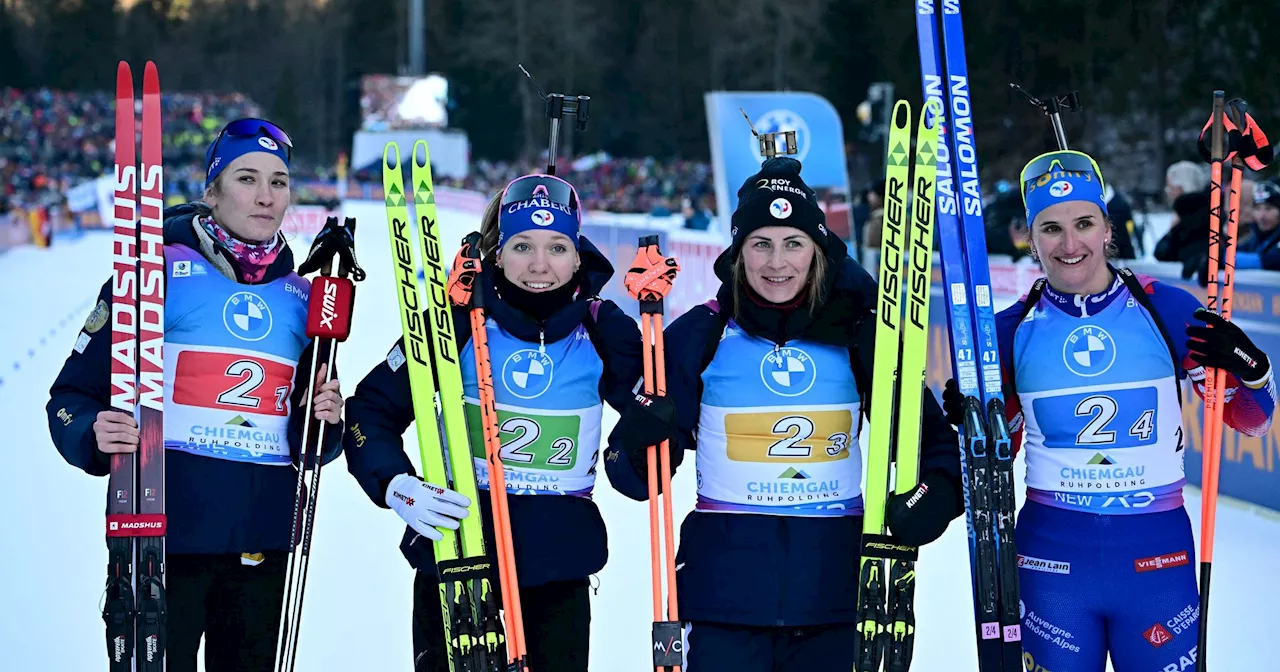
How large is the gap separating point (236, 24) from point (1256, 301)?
7214 centimetres

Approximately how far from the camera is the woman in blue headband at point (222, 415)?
2.88 meters

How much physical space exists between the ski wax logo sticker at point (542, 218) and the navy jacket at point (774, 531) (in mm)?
362

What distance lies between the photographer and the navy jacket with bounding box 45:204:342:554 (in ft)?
9.38

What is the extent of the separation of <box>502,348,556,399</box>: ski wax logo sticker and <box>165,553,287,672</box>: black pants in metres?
0.67

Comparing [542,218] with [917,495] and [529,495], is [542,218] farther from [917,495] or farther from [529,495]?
[917,495]

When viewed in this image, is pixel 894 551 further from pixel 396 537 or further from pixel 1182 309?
pixel 396 537

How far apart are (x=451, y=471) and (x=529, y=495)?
0.18 meters

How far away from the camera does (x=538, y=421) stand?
2914mm

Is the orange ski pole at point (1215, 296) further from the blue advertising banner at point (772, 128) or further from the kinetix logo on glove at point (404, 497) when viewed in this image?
the blue advertising banner at point (772, 128)

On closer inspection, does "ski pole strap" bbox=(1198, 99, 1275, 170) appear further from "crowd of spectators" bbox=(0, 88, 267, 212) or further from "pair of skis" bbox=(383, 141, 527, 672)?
"crowd of spectators" bbox=(0, 88, 267, 212)

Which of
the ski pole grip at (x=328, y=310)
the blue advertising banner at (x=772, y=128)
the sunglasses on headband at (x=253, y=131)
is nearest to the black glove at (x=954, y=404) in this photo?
the ski pole grip at (x=328, y=310)

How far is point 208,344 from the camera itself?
291cm

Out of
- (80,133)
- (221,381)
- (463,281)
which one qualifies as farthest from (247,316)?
(80,133)

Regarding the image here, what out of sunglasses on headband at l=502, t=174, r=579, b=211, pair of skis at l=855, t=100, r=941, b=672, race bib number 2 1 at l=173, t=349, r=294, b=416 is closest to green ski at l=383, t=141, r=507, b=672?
sunglasses on headband at l=502, t=174, r=579, b=211
